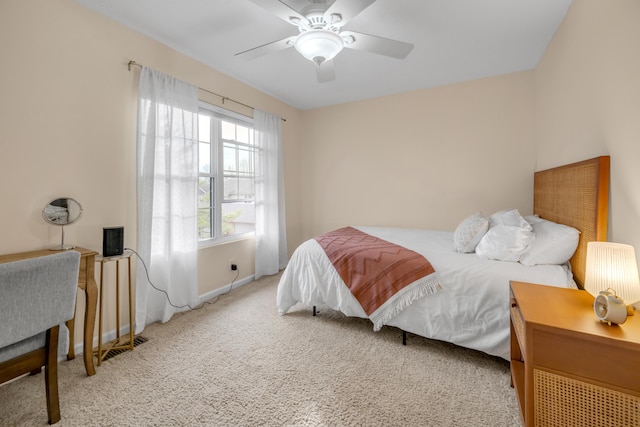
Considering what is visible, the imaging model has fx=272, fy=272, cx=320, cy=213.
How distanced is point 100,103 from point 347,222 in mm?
3194

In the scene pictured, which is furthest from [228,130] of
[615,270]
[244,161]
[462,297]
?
[615,270]

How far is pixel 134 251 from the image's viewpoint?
91.5 inches

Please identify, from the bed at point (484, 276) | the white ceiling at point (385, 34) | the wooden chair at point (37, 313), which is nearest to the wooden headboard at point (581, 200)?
the bed at point (484, 276)

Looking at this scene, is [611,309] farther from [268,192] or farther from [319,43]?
[268,192]

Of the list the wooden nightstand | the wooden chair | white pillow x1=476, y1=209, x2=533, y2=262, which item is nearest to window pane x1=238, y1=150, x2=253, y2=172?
the wooden chair

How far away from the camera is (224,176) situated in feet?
11.0

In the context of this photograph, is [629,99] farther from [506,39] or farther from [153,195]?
[153,195]

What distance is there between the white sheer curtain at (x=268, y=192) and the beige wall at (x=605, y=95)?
3.08m

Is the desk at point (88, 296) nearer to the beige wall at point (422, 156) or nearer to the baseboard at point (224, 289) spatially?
the baseboard at point (224, 289)

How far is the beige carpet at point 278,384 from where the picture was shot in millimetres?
1464

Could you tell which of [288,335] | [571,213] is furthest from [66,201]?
[571,213]

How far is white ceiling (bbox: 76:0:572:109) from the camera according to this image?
2.04 m

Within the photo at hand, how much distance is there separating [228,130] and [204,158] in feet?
1.64

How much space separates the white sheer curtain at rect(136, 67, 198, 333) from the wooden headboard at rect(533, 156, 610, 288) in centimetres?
307
